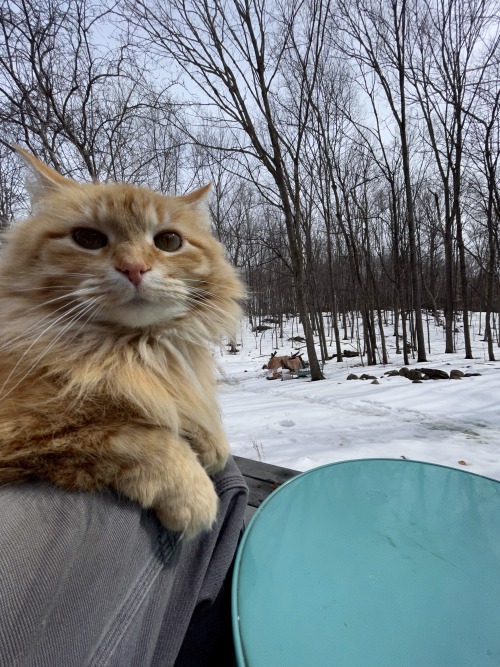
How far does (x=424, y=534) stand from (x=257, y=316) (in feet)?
87.5

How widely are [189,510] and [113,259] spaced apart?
69 cm

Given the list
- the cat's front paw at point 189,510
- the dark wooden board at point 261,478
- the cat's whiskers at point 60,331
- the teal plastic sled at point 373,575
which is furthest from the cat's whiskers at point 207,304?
the dark wooden board at point 261,478

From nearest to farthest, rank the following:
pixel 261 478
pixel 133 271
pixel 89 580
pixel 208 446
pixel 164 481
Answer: pixel 89 580, pixel 164 481, pixel 133 271, pixel 208 446, pixel 261 478

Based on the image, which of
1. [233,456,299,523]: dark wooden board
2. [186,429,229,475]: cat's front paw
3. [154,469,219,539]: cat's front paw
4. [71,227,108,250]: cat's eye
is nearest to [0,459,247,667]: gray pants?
[154,469,219,539]: cat's front paw

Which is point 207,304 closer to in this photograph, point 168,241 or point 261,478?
point 168,241

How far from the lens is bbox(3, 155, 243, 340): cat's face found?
861mm

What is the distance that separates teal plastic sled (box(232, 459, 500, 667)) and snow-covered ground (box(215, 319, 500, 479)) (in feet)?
2.16

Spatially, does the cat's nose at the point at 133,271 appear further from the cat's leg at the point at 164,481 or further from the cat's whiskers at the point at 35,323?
the cat's leg at the point at 164,481

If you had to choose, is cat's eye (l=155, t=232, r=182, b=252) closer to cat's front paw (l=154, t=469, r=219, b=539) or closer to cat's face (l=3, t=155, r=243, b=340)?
cat's face (l=3, t=155, r=243, b=340)

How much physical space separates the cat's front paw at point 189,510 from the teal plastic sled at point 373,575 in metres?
0.30

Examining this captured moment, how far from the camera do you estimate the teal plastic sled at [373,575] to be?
2.49ft

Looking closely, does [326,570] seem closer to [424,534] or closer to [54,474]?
[424,534]

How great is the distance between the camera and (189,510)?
29.4 inches

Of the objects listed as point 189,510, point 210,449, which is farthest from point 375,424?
point 189,510
